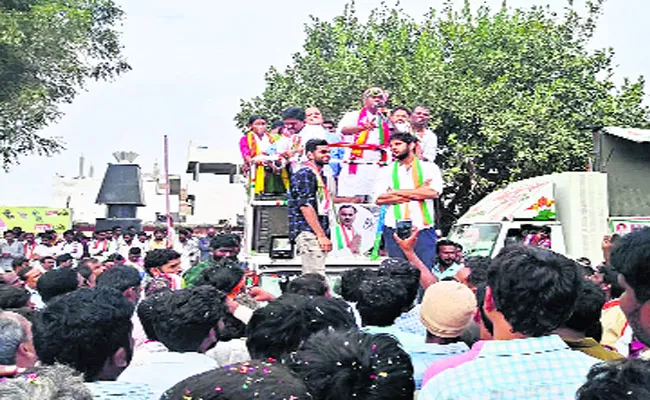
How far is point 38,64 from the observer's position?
19734 mm

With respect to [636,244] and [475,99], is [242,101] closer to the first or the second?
[475,99]

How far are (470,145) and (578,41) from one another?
4.67 m

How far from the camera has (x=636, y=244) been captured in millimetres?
2762

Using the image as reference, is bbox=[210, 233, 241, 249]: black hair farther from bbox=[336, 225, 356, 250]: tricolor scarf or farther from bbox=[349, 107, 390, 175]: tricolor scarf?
bbox=[349, 107, 390, 175]: tricolor scarf

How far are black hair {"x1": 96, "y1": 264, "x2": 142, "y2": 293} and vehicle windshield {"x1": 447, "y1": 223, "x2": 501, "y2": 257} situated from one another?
6.93 meters

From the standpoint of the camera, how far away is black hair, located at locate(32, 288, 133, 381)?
3283 millimetres

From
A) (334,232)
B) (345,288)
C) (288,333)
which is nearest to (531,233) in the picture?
(334,232)

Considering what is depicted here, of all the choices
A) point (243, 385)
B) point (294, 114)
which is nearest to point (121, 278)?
point (243, 385)

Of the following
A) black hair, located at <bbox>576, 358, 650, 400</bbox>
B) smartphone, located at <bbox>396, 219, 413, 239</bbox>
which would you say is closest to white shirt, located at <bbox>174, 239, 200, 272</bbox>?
smartphone, located at <bbox>396, 219, 413, 239</bbox>

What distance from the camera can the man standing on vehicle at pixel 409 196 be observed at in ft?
23.7

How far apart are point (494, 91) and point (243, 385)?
2171 cm

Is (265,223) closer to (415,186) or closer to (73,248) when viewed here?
(415,186)

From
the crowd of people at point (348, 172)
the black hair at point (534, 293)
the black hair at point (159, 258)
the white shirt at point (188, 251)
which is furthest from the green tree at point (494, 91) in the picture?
the black hair at point (534, 293)

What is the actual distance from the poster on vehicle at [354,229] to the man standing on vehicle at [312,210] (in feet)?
1.37
